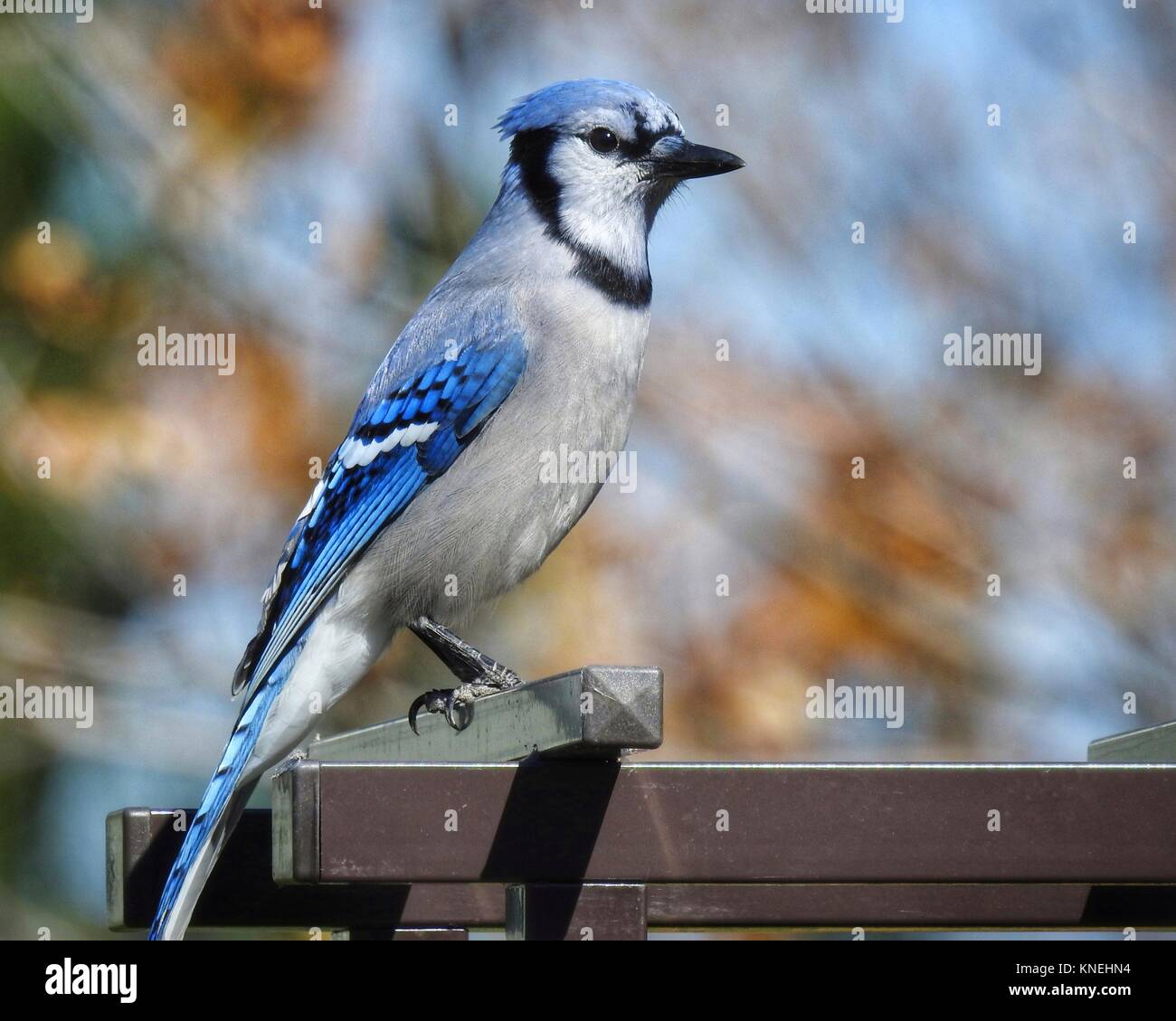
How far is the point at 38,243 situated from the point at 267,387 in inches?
Result: 42.0

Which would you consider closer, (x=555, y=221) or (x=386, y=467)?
(x=386, y=467)

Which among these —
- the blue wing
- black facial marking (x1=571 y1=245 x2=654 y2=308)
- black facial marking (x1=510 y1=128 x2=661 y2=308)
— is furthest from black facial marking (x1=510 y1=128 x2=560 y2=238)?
the blue wing

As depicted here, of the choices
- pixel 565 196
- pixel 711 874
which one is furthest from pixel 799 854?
pixel 565 196

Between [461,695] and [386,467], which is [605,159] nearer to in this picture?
[386,467]

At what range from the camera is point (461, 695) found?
11.1ft

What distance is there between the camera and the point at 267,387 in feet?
20.4

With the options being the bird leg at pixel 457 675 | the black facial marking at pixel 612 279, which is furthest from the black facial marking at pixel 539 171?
the bird leg at pixel 457 675

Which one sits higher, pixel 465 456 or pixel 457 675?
pixel 465 456

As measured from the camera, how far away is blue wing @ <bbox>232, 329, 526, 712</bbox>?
3.89 metres

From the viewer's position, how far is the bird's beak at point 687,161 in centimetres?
422

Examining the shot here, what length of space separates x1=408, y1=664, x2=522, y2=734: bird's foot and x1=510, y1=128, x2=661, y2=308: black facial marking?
914 mm

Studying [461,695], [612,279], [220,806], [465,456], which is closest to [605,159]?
[612,279]

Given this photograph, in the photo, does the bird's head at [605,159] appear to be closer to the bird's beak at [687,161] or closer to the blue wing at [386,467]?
the bird's beak at [687,161]

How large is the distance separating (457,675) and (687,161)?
1326mm
